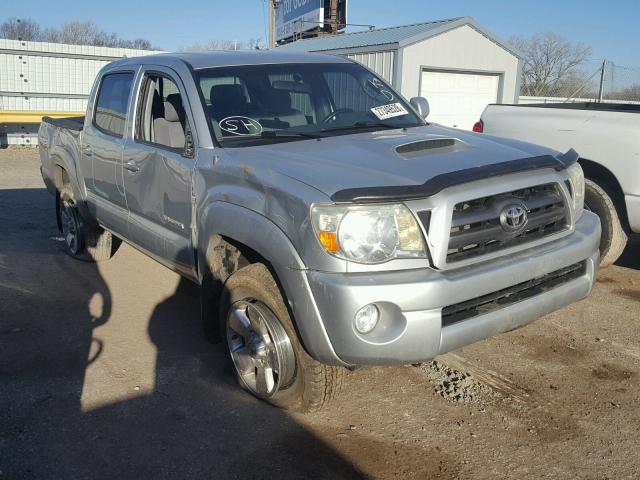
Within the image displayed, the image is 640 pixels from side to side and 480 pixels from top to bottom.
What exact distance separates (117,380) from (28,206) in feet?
21.7

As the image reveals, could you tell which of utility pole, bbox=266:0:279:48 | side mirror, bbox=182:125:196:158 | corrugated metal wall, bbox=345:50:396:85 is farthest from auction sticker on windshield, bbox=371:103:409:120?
utility pole, bbox=266:0:279:48

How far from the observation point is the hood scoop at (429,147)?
3432 mm

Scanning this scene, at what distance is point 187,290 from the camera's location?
5672mm

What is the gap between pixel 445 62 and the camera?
692 inches

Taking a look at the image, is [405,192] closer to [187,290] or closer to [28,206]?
[187,290]

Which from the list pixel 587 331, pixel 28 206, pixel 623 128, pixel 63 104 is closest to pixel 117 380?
pixel 587 331

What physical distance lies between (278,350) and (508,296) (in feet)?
4.01

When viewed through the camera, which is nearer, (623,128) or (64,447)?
(64,447)

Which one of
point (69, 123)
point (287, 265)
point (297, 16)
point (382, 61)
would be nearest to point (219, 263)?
point (287, 265)

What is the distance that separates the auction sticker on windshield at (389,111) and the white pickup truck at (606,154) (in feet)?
6.19

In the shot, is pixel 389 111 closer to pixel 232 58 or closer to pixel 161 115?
pixel 232 58

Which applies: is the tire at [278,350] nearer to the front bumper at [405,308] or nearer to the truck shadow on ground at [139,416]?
the truck shadow on ground at [139,416]

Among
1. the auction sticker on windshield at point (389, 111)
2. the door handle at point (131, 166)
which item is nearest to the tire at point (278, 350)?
the door handle at point (131, 166)

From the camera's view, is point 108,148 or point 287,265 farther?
point 108,148
